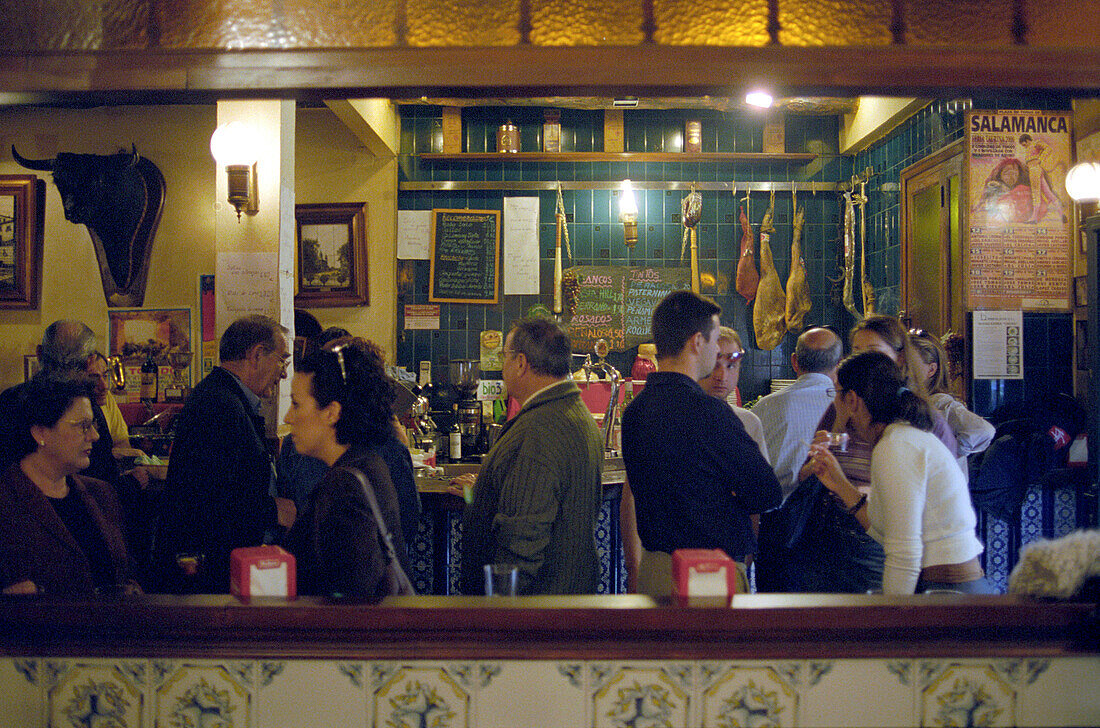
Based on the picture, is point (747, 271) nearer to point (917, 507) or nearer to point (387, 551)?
point (917, 507)

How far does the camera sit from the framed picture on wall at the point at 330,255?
6.76m

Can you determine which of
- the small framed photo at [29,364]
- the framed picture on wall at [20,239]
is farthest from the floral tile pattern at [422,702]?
the framed picture on wall at [20,239]

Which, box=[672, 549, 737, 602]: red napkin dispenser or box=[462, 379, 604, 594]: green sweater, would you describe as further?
box=[462, 379, 604, 594]: green sweater

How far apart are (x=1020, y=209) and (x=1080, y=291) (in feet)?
2.02

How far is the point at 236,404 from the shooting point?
9.93ft

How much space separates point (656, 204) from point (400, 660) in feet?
19.2

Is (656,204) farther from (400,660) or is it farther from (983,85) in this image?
(400,660)

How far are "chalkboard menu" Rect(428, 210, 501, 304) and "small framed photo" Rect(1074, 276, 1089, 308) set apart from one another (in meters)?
4.25

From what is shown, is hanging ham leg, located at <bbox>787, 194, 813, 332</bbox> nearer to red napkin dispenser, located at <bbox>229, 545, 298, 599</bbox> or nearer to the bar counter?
the bar counter

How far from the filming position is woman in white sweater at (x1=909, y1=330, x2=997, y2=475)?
3775 mm

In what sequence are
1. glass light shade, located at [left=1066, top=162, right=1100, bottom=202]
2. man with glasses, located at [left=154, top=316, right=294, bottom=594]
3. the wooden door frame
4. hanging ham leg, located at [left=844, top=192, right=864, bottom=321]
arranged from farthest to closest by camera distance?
1. hanging ham leg, located at [left=844, top=192, right=864, bottom=321]
2. the wooden door frame
3. glass light shade, located at [left=1066, top=162, right=1100, bottom=202]
4. man with glasses, located at [left=154, top=316, right=294, bottom=594]

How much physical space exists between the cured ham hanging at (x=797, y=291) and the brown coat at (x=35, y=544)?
18.6 ft

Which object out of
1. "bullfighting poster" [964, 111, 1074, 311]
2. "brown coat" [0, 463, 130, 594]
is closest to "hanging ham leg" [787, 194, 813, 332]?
"bullfighting poster" [964, 111, 1074, 311]

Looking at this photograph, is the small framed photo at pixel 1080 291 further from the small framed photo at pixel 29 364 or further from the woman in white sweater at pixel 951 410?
the small framed photo at pixel 29 364
